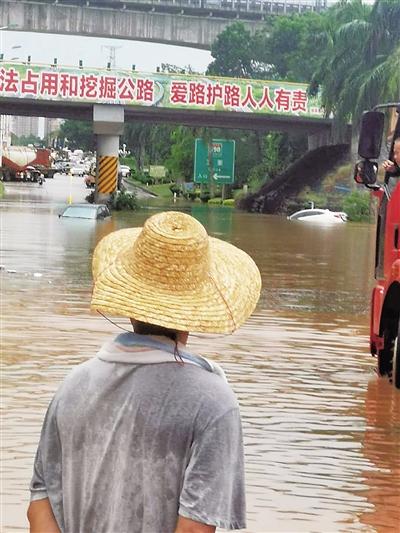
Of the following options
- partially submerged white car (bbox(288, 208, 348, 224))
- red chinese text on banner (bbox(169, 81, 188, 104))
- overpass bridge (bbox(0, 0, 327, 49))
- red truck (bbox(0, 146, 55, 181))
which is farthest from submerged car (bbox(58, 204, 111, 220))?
red truck (bbox(0, 146, 55, 181))

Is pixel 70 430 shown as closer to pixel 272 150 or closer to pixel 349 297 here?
pixel 349 297

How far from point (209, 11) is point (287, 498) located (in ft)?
261

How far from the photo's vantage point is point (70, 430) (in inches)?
154

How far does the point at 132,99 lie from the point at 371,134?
54973 mm

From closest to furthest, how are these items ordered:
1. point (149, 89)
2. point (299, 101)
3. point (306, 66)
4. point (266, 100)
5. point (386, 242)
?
point (386, 242) < point (149, 89) < point (266, 100) < point (299, 101) < point (306, 66)

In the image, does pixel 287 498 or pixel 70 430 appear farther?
pixel 287 498

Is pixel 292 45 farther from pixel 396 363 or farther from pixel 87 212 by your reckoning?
pixel 396 363

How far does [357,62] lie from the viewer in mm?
71562

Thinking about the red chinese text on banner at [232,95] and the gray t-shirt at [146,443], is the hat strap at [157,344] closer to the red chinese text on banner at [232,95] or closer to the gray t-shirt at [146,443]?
the gray t-shirt at [146,443]

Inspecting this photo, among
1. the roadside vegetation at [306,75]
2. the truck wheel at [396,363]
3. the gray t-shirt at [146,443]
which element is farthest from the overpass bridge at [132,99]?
the gray t-shirt at [146,443]

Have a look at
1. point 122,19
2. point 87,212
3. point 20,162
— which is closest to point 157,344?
point 87,212

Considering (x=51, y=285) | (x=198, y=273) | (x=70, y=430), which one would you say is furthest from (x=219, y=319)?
(x=51, y=285)

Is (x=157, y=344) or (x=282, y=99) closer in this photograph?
(x=157, y=344)

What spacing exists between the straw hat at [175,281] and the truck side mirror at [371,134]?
7.85 m
